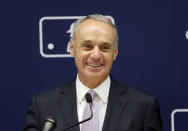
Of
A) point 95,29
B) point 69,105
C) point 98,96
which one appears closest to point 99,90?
point 98,96

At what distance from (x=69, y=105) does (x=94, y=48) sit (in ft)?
0.78

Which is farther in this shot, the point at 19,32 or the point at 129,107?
the point at 19,32

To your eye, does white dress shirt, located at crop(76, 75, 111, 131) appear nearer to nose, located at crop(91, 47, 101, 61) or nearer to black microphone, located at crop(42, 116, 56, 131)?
nose, located at crop(91, 47, 101, 61)

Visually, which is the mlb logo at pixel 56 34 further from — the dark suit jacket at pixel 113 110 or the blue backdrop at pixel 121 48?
the dark suit jacket at pixel 113 110

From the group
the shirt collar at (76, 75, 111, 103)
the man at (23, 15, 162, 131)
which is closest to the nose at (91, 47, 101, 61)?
the man at (23, 15, 162, 131)

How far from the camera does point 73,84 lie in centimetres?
147

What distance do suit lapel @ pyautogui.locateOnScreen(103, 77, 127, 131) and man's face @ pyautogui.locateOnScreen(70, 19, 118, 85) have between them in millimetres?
88

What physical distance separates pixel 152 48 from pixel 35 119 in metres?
0.67

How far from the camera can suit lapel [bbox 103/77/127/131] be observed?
137 cm

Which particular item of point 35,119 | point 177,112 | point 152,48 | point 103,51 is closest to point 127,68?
point 152,48

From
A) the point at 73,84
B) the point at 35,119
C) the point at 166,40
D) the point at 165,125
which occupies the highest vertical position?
the point at 166,40

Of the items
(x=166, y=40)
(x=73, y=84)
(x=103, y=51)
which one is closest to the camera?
(x=103, y=51)

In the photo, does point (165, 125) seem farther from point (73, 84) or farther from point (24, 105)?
point (24, 105)

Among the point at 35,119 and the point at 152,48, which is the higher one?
the point at 152,48
